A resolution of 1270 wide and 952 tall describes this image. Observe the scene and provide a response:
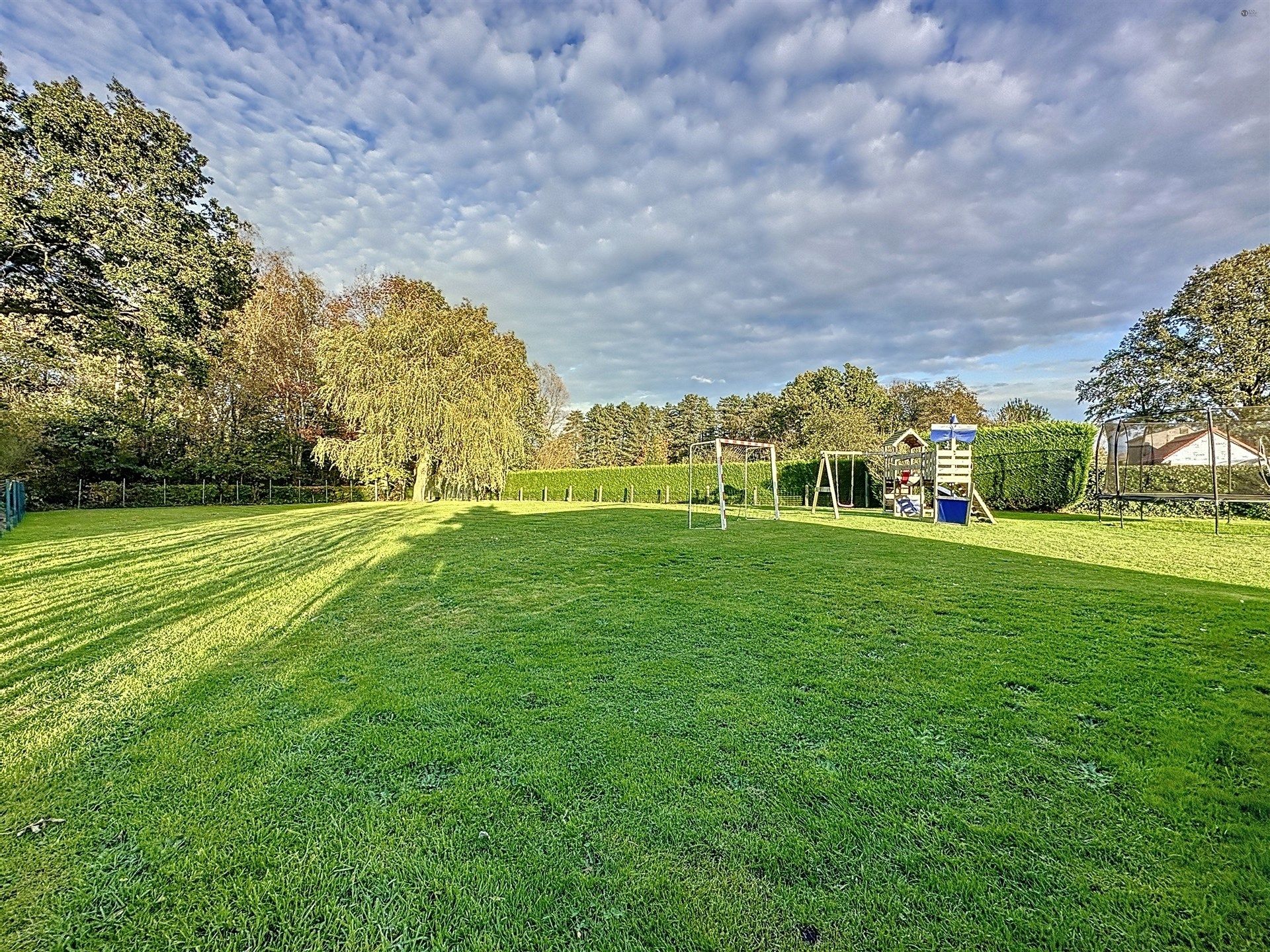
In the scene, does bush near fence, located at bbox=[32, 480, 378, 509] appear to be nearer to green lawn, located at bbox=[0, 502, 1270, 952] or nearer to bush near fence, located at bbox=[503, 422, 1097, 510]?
bush near fence, located at bbox=[503, 422, 1097, 510]

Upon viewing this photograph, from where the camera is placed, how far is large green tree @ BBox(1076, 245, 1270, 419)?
17.2m

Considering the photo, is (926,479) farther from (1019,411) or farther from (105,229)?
(1019,411)

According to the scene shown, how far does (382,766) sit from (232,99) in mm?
→ 14287

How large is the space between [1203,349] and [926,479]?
15.4 meters

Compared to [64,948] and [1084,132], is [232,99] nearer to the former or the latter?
[64,948]

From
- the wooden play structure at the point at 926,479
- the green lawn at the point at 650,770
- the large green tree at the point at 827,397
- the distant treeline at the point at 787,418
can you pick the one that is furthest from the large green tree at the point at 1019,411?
the green lawn at the point at 650,770

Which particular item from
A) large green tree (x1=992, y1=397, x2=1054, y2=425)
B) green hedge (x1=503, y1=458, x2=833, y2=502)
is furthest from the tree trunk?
large green tree (x1=992, y1=397, x2=1054, y2=425)

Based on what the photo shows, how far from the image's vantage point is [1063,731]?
2.20 metres

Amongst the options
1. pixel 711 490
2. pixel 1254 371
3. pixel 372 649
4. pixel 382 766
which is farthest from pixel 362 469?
pixel 1254 371

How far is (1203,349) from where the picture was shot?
18344 millimetres

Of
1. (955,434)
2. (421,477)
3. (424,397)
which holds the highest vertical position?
(424,397)

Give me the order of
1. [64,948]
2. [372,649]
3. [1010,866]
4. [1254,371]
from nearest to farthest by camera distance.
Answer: [64,948] < [1010,866] < [372,649] < [1254,371]

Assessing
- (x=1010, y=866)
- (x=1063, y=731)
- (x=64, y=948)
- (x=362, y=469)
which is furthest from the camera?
(x=362, y=469)

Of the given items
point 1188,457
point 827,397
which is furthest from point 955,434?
point 827,397
